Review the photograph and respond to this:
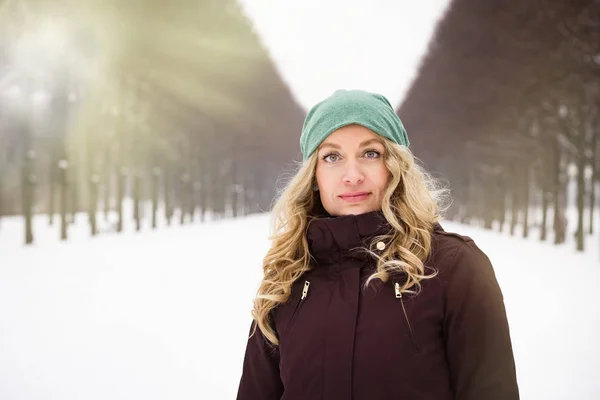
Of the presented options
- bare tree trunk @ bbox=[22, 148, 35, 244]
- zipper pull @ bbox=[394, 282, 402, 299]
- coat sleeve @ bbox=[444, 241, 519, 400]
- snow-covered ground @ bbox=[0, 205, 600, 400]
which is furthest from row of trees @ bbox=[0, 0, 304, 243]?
coat sleeve @ bbox=[444, 241, 519, 400]

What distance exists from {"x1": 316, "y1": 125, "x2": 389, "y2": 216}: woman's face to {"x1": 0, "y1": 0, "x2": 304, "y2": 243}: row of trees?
9.90 m

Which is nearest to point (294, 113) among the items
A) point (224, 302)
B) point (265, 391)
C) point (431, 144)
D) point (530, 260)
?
point (431, 144)

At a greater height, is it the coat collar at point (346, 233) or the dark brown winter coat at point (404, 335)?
the coat collar at point (346, 233)

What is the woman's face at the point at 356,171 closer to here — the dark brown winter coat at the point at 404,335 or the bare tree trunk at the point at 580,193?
the dark brown winter coat at the point at 404,335

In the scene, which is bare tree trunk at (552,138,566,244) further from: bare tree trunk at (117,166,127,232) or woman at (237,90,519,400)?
woman at (237,90,519,400)

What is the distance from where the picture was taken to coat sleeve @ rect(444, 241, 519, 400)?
1719mm

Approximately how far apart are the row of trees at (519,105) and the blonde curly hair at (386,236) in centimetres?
1129

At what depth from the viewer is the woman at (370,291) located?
69.1 inches

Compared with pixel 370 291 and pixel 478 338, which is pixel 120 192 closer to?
pixel 370 291

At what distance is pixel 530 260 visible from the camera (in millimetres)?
10266

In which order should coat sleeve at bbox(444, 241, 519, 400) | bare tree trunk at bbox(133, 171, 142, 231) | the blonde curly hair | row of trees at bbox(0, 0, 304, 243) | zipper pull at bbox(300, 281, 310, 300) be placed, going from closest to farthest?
coat sleeve at bbox(444, 241, 519, 400) < the blonde curly hair < zipper pull at bbox(300, 281, 310, 300) < row of trees at bbox(0, 0, 304, 243) < bare tree trunk at bbox(133, 171, 142, 231)

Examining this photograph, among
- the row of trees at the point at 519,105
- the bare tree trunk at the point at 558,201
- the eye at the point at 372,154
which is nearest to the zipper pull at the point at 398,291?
the eye at the point at 372,154

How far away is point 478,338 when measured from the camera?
1729 mm

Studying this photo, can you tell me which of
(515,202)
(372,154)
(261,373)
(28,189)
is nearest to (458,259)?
(372,154)
